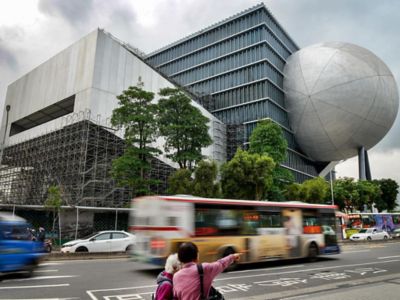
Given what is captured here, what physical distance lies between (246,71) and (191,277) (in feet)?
180


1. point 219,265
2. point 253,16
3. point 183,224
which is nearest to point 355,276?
point 183,224

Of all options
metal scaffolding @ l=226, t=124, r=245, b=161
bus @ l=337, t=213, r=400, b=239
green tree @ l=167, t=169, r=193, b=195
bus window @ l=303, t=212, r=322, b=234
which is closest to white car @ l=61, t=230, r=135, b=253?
green tree @ l=167, t=169, r=193, b=195

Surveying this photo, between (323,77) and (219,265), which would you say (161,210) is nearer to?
(219,265)

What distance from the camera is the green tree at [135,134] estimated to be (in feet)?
75.8

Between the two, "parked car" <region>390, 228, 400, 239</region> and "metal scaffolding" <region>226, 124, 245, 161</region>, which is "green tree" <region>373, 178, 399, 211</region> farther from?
"metal scaffolding" <region>226, 124, 245, 161</region>

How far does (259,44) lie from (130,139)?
38076mm

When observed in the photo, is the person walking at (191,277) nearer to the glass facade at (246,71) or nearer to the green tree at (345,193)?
the green tree at (345,193)

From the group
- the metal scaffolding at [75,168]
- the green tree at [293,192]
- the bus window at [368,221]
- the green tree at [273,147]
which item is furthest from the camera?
the bus window at [368,221]

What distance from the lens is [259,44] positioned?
54594mm

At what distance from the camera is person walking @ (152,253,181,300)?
338 centimetres

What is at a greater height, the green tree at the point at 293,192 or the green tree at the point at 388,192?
the green tree at the point at 388,192

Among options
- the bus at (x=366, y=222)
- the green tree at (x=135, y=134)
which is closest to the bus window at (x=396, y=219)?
the bus at (x=366, y=222)

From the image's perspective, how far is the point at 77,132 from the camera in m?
31.3

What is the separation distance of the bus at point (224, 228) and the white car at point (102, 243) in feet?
20.4
